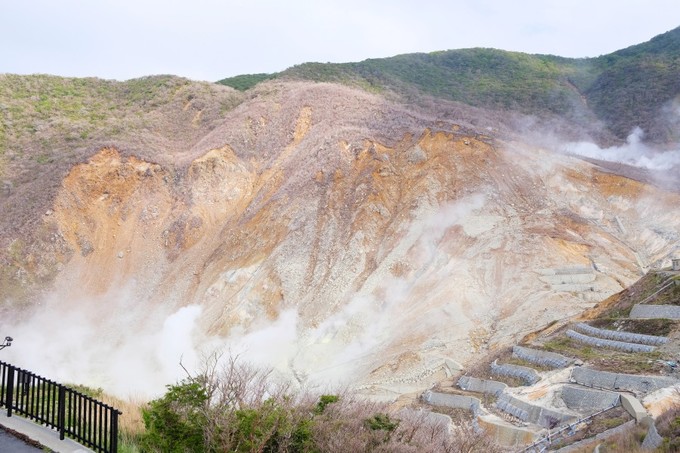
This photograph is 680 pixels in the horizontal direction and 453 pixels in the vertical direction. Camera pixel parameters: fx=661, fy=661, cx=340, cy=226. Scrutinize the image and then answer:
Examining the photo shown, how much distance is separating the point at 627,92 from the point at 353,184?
46845mm

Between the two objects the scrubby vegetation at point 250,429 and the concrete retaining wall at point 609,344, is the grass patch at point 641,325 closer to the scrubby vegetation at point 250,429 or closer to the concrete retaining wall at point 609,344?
the concrete retaining wall at point 609,344

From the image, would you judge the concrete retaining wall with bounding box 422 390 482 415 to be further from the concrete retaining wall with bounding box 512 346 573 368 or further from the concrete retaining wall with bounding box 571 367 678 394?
the concrete retaining wall with bounding box 512 346 573 368

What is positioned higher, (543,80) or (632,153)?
(543,80)

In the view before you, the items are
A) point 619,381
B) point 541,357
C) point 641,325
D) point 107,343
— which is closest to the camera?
point 619,381

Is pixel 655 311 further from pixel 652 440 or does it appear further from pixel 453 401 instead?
pixel 652 440

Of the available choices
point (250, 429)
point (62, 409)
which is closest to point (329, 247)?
point (62, 409)

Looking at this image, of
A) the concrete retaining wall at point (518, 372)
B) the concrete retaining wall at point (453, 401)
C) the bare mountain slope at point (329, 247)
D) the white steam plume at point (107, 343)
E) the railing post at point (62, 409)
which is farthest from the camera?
the white steam plume at point (107, 343)

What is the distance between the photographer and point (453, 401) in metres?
23.4

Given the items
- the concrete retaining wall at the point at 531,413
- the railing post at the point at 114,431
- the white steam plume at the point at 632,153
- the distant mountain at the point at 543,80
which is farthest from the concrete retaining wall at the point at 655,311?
the distant mountain at the point at 543,80

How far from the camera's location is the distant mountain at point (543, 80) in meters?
72.9

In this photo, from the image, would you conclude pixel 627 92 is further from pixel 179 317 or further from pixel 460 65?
pixel 179 317

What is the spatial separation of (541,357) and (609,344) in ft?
8.16

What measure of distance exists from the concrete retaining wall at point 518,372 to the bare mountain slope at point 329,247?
4026 millimetres

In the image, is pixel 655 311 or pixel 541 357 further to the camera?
pixel 655 311
